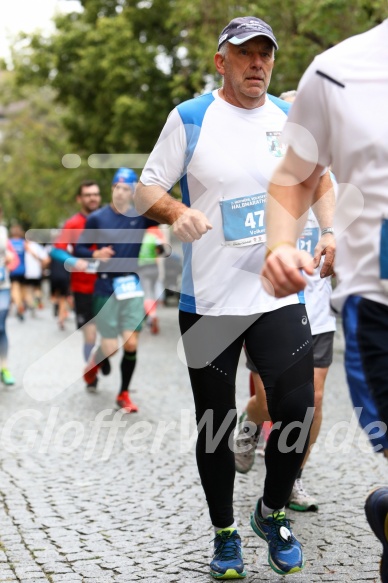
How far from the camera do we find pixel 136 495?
573 centimetres

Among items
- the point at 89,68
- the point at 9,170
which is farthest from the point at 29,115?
the point at 89,68

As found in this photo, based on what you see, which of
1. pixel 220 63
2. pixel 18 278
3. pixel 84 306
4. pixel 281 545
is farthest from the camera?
pixel 18 278

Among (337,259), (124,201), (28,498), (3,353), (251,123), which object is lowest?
(3,353)

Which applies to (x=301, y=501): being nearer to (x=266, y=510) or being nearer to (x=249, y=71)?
(x=266, y=510)

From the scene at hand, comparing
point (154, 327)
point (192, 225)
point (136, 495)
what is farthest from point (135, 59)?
point (192, 225)

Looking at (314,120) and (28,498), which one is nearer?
(314,120)

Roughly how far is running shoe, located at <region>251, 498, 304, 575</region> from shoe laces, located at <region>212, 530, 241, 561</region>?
0.37ft

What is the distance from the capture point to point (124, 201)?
9078 mm

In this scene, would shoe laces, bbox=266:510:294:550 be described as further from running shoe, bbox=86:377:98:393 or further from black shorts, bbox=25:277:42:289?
black shorts, bbox=25:277:42:289

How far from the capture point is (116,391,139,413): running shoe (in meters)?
8.91

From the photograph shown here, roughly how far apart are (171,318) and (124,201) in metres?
14.6

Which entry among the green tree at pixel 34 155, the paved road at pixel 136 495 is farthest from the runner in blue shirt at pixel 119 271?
the green tree at pixel 34 155

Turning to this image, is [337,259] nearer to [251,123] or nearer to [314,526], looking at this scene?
[251,123]

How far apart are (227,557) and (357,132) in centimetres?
201
